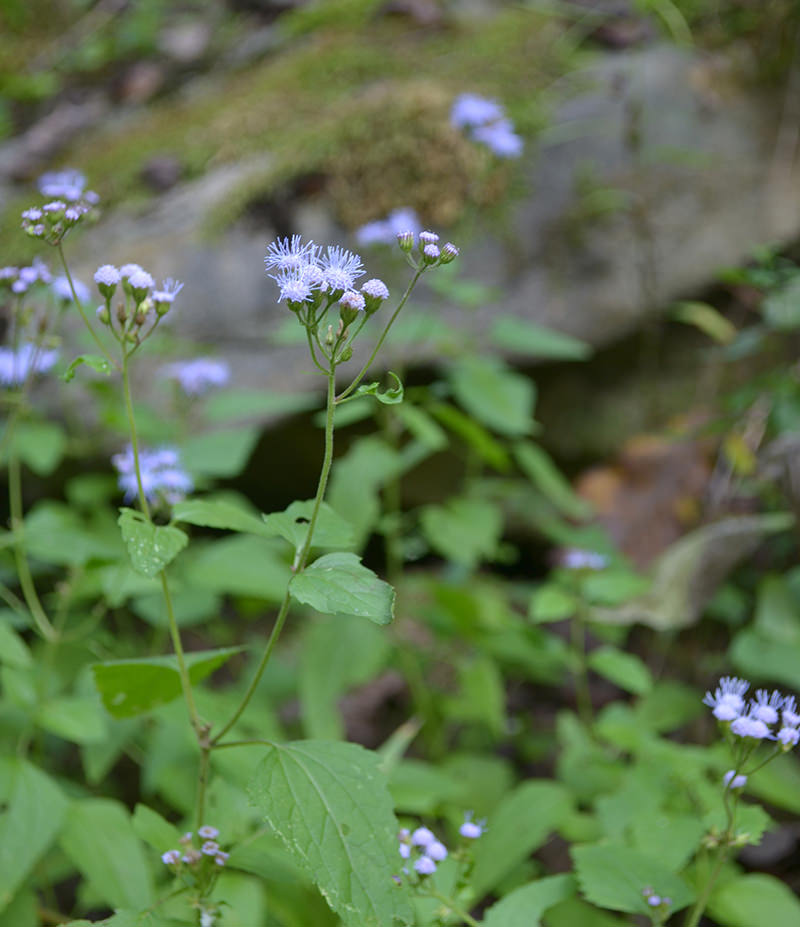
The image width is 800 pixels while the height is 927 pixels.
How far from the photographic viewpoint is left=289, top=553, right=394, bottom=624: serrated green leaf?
109 cm

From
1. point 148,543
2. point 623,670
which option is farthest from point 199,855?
point 623,670

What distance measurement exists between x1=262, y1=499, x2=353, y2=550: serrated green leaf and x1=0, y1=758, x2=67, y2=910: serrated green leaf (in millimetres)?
774

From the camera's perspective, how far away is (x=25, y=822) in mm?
1618

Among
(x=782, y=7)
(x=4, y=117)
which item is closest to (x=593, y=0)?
(x=782, y=7)

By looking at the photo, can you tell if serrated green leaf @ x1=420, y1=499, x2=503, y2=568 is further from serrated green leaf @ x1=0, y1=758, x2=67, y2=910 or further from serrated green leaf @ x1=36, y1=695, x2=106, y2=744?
serrated green leaf @ x1=0, y1=758, x2=67, y2=910

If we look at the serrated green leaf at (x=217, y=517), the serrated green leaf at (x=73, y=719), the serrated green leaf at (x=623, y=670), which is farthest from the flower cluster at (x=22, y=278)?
the serrated green leaf at (x=623, y=670)

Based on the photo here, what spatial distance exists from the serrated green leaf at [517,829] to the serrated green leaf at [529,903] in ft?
1.25

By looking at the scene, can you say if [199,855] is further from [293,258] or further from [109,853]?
[293,258]

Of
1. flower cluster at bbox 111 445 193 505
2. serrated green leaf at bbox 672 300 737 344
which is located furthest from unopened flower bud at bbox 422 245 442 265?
serrated green leaf at bbox 672 300 737 344

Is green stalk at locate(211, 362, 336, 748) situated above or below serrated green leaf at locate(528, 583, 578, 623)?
above

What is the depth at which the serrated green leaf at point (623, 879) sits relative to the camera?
135cm

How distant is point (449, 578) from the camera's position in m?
3.20

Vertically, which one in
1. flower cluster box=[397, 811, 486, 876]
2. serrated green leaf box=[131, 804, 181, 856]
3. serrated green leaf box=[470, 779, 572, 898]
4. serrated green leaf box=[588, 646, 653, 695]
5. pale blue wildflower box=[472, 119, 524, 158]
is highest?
pale blue wildflower box=[472, 119, 524, 158]

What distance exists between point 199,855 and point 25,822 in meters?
0.52
